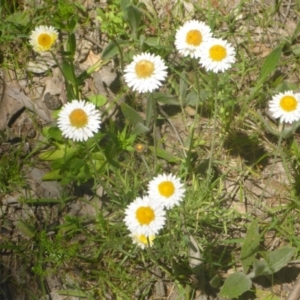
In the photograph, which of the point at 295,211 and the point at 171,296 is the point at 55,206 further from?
the point at 295,211

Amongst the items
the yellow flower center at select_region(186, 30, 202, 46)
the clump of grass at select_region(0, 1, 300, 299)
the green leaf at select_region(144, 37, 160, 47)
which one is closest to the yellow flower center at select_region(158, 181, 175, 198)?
the clump of grass at select_region(0, 1, 300, 299)

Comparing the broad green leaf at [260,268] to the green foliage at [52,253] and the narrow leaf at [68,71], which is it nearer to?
the green foliage at [52,253]

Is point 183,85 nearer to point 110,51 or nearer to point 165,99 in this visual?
point 165,99

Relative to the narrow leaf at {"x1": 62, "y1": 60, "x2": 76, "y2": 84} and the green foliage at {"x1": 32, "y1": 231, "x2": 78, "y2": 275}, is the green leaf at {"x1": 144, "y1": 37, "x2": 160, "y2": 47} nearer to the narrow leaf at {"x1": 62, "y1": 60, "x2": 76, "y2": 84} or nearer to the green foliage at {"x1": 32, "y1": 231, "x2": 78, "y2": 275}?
the narrow leaf at {"x1": 62, "y1": 60, "x2": 76, "y2": 84}

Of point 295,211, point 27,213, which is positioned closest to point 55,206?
point 27,213

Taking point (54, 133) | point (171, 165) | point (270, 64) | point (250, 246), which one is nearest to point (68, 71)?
point (54, 133)

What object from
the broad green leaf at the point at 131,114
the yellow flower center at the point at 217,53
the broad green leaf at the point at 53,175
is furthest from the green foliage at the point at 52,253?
the yellow flower center at the point at 217,53

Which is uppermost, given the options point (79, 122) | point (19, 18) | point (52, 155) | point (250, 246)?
point (19, 18)
